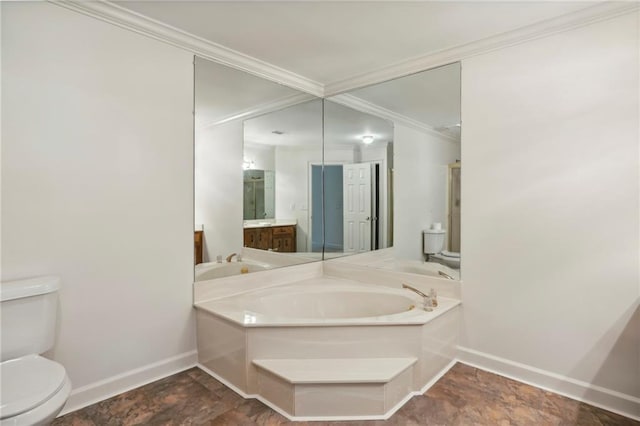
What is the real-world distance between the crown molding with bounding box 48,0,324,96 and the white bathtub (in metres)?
1.84

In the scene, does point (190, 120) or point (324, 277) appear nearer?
point (190, 120)

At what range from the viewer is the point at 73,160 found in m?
1.98

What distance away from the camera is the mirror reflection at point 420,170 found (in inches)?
107

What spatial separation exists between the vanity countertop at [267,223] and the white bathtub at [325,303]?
58 cm

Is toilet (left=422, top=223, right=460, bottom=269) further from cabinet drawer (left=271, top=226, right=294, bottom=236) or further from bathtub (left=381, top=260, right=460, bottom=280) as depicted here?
cabinet drawer (left=271, top=226, right=294, bottom=236)

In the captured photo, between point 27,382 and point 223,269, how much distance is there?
4.68 feet

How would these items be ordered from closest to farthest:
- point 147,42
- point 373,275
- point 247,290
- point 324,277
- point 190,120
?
1. point 147,42
2. point 190,120
3. point 247,290
4. point 373,275
5. point 324,277

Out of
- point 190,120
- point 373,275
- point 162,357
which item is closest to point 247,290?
point 162,357

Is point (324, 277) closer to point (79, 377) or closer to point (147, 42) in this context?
point (79, 377)

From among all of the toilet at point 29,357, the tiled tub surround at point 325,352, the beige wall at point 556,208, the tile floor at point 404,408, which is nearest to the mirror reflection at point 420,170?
the beige wall at point 556,208

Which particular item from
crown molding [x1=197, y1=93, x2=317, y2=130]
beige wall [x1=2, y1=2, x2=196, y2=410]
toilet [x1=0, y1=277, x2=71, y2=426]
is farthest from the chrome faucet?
toilet [x1=0, y1=277, x2=71, y2=426]

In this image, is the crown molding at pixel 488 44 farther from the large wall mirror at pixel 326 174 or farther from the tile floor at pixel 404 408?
the tile floor at pixel 404 408

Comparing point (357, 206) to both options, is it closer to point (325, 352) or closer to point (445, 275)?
point (445, 275)

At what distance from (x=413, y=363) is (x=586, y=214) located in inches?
55.2
